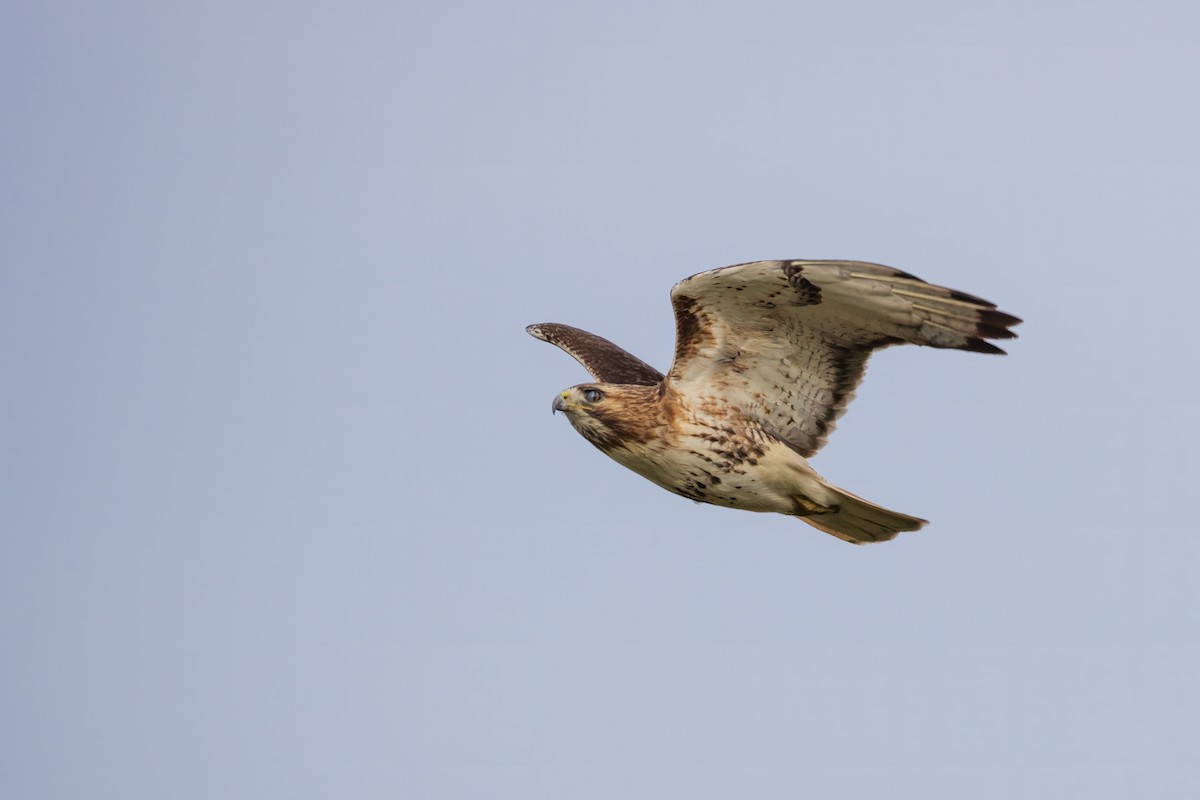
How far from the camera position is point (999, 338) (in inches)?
468

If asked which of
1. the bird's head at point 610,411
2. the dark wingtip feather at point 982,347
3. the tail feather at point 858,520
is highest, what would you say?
the dark wingtip feather at point 982,347

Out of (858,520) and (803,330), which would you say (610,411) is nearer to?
(803,330)

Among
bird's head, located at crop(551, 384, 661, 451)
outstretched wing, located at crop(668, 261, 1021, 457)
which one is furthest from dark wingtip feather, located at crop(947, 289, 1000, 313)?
bird's head, located at crop(551, 384, 661, 451)

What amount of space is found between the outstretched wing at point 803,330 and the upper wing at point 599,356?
62.0 inches

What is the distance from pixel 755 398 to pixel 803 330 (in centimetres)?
73

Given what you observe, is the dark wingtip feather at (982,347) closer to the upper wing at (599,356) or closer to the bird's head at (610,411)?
the bird's head at (610,411)

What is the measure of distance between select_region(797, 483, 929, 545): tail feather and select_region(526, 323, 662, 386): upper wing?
7.03 ft

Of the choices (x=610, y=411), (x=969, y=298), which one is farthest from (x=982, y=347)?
(x=610, y=411)

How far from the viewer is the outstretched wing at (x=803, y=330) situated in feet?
39.1

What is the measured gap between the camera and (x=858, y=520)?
518 inches

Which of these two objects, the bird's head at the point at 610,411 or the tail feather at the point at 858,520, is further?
the tail feather at the point at 858,520

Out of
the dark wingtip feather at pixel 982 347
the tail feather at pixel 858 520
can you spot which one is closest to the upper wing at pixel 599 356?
the tail feather at pixel 858 520

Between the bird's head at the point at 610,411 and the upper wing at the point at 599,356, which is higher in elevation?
the upper wing at the point at 599,356

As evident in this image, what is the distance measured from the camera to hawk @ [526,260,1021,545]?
12328 millimetres
